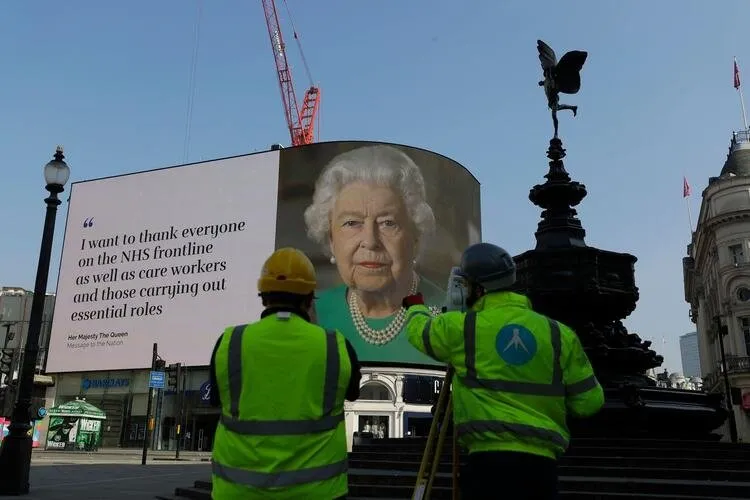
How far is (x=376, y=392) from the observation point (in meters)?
42.9

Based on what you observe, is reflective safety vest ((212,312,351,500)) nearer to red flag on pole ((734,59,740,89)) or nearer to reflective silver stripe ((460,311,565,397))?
reflective silver stripe ((460,311,565,397))

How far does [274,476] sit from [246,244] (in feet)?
137

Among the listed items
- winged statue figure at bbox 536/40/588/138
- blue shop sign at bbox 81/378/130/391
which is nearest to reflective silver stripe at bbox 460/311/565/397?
winged statue figure at bbox 536/40/588/138

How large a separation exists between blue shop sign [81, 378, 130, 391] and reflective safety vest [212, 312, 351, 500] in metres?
49.0

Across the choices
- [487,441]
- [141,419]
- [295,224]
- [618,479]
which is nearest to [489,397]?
[487,441]

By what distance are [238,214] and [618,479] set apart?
130ft

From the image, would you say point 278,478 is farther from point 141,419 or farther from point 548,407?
point 141,419

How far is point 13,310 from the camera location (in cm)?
4744

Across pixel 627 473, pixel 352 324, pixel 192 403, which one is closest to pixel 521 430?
pixel 627 473

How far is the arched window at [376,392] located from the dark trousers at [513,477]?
40.5m

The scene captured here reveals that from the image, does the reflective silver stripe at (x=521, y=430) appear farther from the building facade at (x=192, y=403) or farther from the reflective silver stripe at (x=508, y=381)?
the building facade at (x=192, y=403)

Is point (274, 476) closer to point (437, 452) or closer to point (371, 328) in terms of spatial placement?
point (437, 452)

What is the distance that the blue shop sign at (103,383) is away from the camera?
4766 cm

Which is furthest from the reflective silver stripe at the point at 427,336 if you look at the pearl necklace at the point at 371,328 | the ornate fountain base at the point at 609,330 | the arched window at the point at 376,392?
the arched window at the point at 376,392
